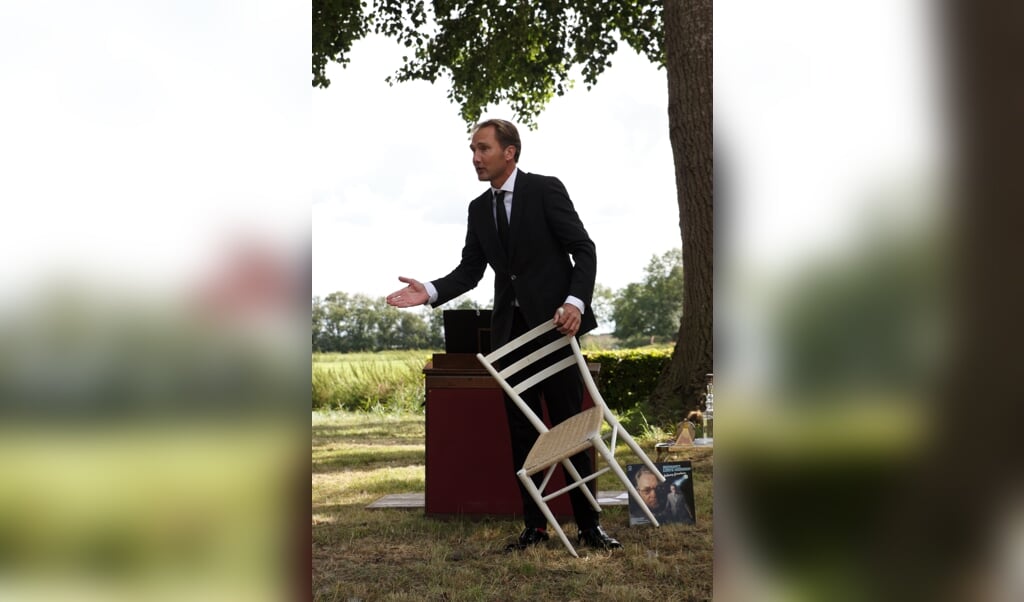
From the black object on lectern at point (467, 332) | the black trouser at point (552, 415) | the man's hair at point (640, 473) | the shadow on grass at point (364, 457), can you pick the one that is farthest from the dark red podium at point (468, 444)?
the shadow on grass at point (364, 457)

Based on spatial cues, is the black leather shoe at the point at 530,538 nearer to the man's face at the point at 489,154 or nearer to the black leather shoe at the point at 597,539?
the black leather shoe at the point at 597,539

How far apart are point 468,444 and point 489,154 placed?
1512mm

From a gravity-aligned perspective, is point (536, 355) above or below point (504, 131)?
below

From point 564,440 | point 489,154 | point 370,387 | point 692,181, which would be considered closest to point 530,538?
point 564,440

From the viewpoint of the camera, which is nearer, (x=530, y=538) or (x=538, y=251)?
(x=538, y=251)

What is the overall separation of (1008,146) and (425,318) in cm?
1139

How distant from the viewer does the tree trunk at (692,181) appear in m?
7.67

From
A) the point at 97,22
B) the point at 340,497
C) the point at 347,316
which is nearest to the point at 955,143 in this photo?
the point at 97,22

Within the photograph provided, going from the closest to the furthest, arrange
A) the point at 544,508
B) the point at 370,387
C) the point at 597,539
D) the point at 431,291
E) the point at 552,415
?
the point at 544,508 → the point at 431,291 → the point at 597,539 → the point at 552,415 → the point at 370,387

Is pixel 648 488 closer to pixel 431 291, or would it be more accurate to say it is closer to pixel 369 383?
pixel 431 291

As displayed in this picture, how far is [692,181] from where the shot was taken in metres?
7.77

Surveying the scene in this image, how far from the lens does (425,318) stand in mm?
12836

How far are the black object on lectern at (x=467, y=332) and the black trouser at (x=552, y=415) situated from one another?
67 cm

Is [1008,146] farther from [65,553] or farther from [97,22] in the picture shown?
[65,553]
